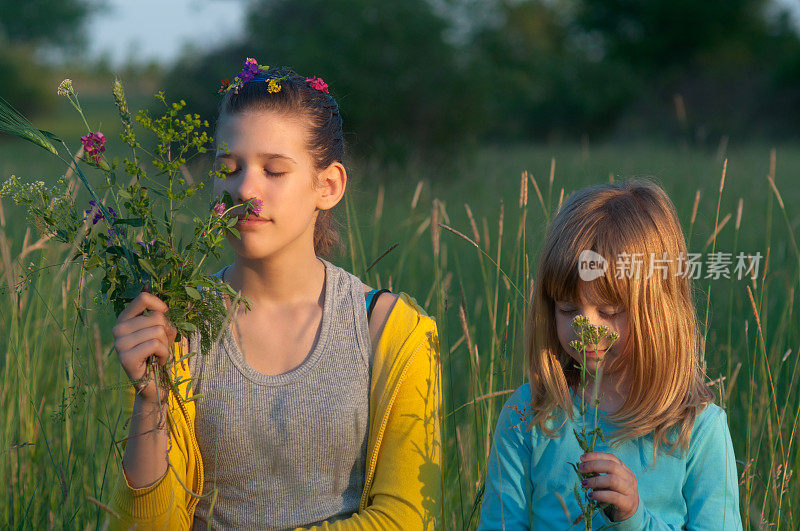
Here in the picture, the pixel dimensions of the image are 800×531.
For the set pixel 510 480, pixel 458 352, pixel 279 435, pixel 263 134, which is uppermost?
pixel 263 134

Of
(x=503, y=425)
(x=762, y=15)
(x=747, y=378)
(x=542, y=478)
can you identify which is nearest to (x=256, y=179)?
(x=503, y=425)

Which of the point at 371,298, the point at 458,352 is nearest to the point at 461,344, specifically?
the point at 458,352

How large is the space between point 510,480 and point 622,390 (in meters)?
0.31

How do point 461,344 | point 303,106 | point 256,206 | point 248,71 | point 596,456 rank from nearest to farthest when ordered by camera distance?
1. point 596,456
2. point 256,206
3. point 248,71
4. point 303,106
5. point 461,344

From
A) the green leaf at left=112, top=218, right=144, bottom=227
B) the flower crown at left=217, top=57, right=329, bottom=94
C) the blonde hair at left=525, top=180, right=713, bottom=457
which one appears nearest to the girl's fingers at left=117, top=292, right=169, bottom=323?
the green leaf at left=112, top=218, right=144, bottom=227

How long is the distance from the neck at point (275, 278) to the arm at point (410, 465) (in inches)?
12.2

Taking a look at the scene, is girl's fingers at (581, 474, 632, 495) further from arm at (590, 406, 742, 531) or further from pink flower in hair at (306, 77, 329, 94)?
pink flower in hair at (306, 77, 329, 94)

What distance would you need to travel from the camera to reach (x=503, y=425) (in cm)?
164

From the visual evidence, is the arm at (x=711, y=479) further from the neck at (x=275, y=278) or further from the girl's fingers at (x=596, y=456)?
the neck at (x=275, y=278)

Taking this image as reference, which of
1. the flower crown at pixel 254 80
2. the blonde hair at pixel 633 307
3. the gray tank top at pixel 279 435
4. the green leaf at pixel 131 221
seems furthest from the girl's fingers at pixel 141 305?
the blonde hair at pixel 633 307

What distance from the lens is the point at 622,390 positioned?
1.62m

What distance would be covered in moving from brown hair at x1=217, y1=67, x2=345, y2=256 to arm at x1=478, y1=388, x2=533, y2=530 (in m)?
0.74

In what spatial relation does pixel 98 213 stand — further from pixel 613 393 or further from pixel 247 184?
pixel 613 393

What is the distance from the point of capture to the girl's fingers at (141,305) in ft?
4.20
